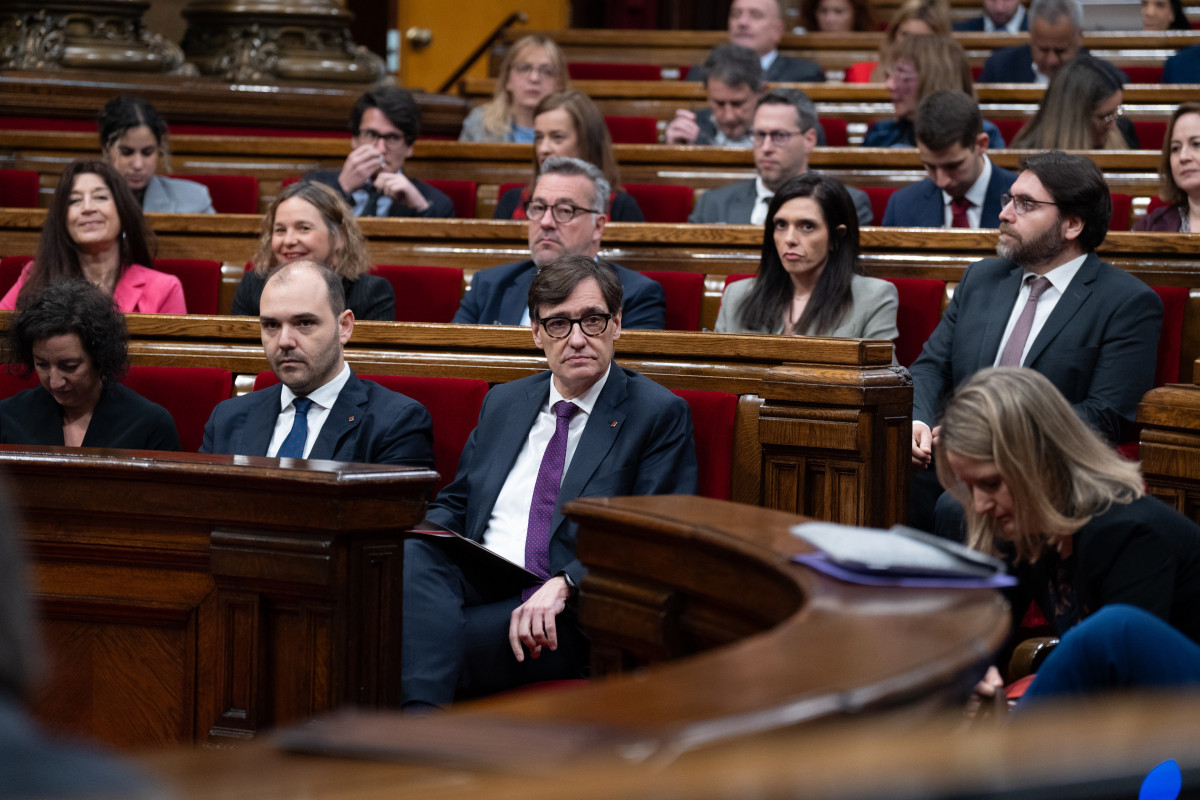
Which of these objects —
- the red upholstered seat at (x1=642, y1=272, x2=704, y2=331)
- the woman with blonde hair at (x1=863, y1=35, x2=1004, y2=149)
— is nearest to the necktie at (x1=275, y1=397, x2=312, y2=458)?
the red upholstered seat at (x1=642, y1=272, x2=704, y2=331)

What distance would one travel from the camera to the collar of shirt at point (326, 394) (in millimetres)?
2070

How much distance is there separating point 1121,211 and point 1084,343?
97 cm

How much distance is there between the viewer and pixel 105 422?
81.7 inches

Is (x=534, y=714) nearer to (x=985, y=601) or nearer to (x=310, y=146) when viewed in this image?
(x=985, y=601)

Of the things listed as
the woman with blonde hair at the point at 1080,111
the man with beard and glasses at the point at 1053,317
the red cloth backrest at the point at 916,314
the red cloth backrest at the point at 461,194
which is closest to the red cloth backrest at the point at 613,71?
the red cloth backrest at the point at 461,194

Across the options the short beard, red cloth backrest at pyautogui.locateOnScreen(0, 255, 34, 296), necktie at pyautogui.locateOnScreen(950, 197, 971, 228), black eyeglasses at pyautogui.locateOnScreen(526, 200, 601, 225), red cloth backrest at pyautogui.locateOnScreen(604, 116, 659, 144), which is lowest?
red cloth backrest at pyautogui.locateOnScreen(0, 255, 34, 296)

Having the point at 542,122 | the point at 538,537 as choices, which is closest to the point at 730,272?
the point at 542,122

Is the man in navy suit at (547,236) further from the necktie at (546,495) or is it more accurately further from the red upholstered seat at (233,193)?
the red upholstered seat at (233,193)

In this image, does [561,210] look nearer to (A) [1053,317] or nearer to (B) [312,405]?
(B) [312,405]

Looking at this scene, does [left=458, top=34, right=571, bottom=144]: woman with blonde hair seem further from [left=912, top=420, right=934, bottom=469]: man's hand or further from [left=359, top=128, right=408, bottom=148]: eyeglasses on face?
[left=912, top=420, right=934, bottom=469]: man's hand

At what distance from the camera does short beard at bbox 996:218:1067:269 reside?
2.30m

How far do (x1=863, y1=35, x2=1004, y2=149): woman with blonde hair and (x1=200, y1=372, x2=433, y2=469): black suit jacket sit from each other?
2.07m

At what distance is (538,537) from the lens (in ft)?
6.34

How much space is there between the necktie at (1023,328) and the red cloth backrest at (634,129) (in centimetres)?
216
